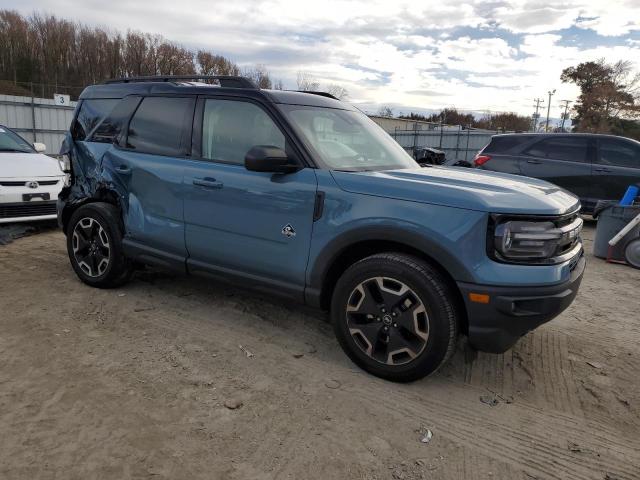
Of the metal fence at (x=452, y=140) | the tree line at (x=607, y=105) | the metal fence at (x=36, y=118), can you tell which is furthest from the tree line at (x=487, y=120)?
the metal fence at (x=36, y=118)

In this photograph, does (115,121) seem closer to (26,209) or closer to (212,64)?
(26,209)

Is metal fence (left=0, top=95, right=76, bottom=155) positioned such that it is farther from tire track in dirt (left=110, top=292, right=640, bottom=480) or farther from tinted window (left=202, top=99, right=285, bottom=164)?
tire track in dirt (left=110, top=292, right=640, bottom=480)

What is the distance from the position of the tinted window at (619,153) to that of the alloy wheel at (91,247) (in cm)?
866

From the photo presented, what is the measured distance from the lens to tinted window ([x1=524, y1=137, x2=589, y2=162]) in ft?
30.1

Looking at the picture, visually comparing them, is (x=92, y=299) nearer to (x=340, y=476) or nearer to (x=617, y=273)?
(x=340, y=476)

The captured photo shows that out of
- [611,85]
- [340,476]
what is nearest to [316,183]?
[340,476]

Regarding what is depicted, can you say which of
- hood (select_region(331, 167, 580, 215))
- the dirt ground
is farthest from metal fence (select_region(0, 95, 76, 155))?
hood (select_region(331, 167, 580, 215))

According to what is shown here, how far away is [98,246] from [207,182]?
1587 mm

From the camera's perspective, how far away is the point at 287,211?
3365 millimetres

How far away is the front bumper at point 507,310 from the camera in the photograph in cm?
274

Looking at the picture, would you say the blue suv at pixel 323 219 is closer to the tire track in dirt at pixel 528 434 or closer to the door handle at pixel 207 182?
the door handle at pixel 207 182

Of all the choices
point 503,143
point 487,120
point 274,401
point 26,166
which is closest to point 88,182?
point 274,401

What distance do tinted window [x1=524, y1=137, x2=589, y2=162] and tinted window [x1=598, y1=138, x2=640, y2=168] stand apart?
0.93 feet

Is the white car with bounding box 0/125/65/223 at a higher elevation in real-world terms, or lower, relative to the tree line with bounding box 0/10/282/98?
lower
